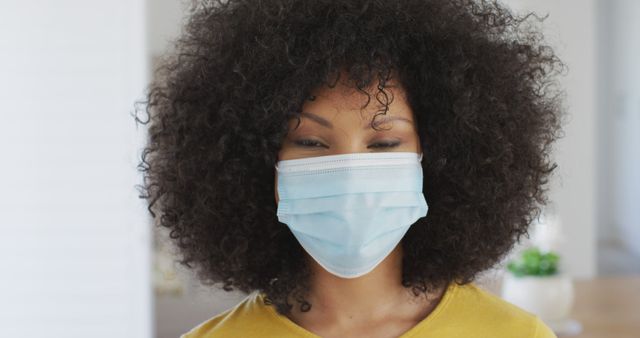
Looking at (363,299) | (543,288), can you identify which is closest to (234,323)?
(363,299)

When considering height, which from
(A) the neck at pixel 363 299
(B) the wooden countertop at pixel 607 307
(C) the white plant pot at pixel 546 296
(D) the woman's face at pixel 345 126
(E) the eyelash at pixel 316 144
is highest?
Answer: (D) the woman's face at pixel 345 126

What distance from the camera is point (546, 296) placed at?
239 cm

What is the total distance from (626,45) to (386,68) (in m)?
6.83

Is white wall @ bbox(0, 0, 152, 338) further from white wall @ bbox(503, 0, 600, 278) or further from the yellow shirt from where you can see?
white wall @ bbox(503, 0, 600, 278)

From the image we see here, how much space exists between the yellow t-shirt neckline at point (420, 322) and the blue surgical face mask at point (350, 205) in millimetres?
122

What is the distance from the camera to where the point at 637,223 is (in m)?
7.37

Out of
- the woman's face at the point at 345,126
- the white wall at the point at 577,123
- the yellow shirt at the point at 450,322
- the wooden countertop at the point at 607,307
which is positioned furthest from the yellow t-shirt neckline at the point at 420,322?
the white wall at the point at 577,123

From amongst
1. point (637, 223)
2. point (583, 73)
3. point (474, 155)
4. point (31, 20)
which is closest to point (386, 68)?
point (474, 155)

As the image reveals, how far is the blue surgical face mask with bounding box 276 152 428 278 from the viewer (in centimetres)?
118

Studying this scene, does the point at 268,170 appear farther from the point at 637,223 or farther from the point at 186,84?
the point at 637,223

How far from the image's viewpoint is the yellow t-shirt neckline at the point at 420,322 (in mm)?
1266

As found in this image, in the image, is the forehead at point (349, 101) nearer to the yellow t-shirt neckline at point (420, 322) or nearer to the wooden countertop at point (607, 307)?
the yellow t-shirt neckline at point (420, 322)

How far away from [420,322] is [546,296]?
122 centimetres

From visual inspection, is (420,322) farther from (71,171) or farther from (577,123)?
(577,123)
